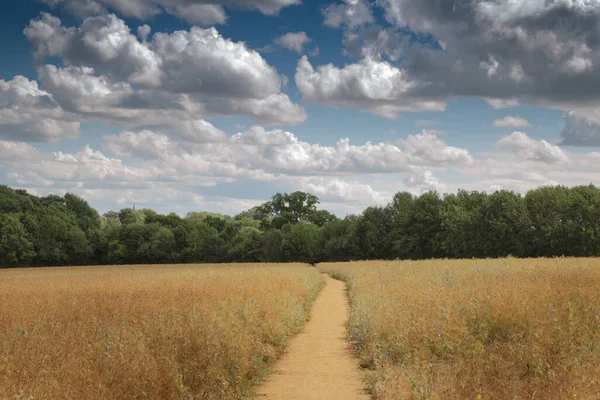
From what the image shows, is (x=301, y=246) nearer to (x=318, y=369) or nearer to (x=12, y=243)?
(x=12, y=243)

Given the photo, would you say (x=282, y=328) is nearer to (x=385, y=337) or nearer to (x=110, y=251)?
(x=385, y=337)

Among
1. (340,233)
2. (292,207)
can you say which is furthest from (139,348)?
(292,207)

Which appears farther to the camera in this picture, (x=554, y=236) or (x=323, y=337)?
(x=554, y=236)

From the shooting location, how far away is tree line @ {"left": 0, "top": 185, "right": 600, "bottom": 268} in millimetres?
62375

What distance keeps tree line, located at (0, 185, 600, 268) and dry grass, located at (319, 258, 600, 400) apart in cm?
4845

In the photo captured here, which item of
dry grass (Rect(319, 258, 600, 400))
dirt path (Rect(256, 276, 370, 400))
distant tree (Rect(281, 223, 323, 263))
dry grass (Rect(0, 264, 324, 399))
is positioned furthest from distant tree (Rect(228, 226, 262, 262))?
dry grass (Rect(0, 264, 324, 399))

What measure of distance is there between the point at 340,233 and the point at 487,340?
79.6 metres

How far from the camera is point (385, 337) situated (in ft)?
43.8

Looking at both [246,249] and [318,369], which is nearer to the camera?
[318,369]

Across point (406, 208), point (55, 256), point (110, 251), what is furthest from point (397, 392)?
point (110, 251)

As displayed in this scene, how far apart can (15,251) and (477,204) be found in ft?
222

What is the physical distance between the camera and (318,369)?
12539mm

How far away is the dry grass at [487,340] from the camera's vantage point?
8531mm

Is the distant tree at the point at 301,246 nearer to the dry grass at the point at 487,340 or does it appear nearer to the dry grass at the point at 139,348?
the dry grass at the point at 487,340
